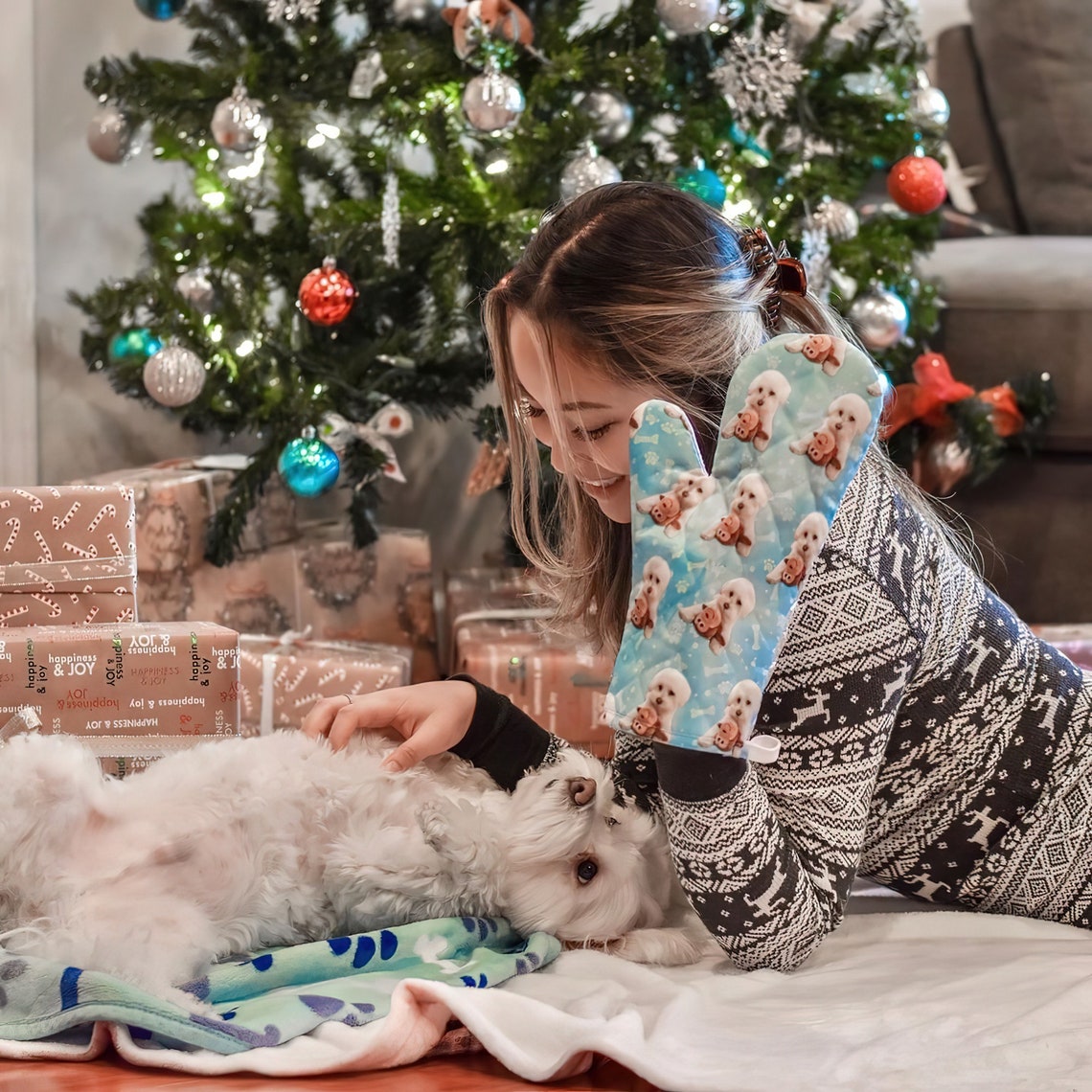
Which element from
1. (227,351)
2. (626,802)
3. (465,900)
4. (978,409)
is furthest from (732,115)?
(465,900)

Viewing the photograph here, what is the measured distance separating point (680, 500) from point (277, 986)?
460 mm

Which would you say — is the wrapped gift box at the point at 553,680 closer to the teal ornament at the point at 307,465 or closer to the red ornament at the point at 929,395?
the teal ornament at the point at 307,465

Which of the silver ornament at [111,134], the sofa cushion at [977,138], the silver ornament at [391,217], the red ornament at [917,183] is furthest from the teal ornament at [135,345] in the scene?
the sofa cushion at [977,138]

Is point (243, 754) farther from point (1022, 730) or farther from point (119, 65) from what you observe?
point (119, 65)

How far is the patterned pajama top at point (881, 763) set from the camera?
35.3 inches

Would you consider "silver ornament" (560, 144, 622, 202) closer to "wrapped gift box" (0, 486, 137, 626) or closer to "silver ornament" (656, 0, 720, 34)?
"silver ornament" (656, 0, 720, 34)

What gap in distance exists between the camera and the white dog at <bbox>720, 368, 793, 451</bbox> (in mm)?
855

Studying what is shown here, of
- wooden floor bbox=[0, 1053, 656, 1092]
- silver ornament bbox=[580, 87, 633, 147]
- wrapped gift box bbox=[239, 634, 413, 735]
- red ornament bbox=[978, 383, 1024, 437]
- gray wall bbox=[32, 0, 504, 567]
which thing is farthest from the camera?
gray wall bbox=[32, 0, 504, 567]

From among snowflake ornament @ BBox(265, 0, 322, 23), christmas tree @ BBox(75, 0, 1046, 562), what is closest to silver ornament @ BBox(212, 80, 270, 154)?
christmas tree @ BBox(75, 0, 1046, 562)

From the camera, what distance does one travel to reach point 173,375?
1.85 meters

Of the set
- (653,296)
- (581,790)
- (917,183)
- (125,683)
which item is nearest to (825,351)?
(653,296)

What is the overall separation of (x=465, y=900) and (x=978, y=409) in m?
1.42

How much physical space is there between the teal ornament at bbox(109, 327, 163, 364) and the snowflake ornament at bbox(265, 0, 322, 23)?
1.76 feet

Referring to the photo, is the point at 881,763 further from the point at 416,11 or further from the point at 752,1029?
the point at 416,11
